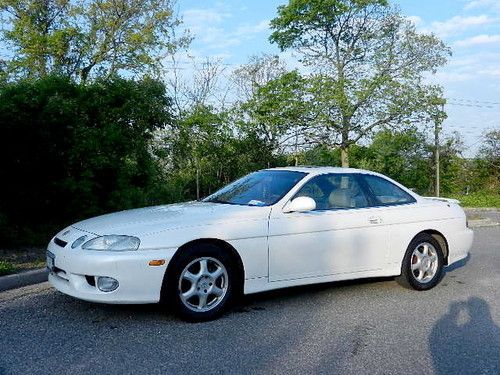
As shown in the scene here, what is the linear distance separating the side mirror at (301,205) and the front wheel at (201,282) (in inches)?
33.9

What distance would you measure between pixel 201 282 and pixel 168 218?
0.69 m

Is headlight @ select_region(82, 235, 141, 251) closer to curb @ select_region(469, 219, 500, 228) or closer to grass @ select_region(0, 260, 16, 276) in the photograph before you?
grass @ select_region(0, 260, 16, 276)

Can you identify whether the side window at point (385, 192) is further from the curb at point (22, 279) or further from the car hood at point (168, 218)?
the curb at point (22, 279)

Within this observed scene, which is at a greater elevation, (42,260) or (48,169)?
(48,169)

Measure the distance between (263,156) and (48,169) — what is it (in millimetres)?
15085

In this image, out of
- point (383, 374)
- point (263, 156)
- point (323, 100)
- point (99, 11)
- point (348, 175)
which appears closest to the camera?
point (383, 374)

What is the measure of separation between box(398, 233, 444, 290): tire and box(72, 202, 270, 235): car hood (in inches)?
79.3

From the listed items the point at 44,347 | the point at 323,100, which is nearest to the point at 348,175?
the point at 44,347

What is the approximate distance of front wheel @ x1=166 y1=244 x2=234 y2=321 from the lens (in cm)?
503

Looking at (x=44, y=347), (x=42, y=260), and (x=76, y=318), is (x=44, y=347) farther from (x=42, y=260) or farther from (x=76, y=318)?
(x=42, y=260)

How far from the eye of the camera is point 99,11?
30.5 metres

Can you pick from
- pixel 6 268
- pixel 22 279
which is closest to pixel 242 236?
pixel 22 279

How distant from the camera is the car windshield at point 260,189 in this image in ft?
19.6

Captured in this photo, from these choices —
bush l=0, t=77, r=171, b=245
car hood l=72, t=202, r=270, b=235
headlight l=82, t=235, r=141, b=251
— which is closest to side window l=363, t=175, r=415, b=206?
car hood l=72, t=202, r=270, b=235
